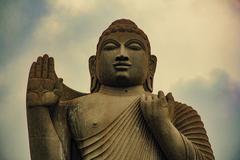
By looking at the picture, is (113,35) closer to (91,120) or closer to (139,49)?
(139,49)

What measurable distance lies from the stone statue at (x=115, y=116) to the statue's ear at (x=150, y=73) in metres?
0.19

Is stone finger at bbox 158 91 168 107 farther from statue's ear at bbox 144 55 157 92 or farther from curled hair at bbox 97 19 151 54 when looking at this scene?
curled hair at bbox 97 19 151 54

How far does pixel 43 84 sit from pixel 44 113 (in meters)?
0.47

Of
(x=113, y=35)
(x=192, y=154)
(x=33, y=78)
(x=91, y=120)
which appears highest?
(x=113, y=35)

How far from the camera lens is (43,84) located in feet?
39.0

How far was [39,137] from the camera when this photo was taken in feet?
38.7

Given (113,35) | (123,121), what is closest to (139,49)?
(113,35)

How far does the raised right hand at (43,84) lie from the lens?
11797 mm

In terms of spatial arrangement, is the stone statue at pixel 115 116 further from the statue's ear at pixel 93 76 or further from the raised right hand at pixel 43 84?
the statue's ear at pixel 93 76

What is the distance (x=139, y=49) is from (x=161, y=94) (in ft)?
3.82

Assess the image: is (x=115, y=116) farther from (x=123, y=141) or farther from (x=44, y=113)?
(x=44, y=113)

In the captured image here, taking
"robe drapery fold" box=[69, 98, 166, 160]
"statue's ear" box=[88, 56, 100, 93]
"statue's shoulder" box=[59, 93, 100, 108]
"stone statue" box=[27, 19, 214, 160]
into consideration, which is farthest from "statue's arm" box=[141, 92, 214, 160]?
"statue's ear" box=[88, 56, 100, 93]

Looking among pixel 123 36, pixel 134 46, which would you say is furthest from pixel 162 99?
pixel 123 36

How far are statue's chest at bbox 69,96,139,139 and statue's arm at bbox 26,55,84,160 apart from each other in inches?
13.3
